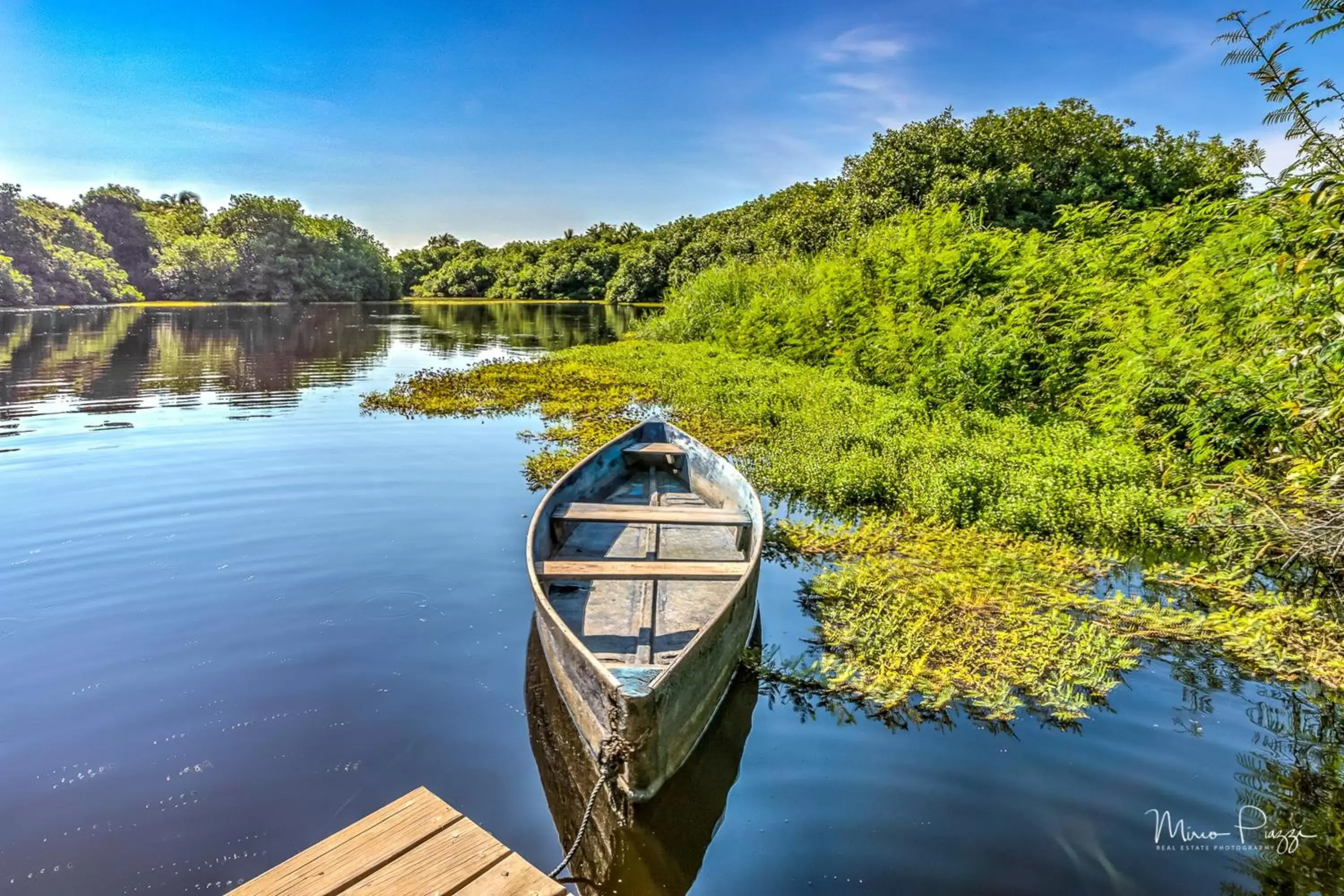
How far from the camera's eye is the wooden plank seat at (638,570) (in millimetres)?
4906

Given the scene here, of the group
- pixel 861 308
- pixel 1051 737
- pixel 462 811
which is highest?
pixel 861 308

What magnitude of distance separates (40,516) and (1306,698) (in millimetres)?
11606

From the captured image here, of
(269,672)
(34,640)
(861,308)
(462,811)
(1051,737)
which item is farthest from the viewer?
(861,308)

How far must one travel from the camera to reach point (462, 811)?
12.5 ft

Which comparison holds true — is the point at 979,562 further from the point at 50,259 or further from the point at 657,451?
the point at 50,259

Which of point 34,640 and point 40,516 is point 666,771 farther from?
point 40,516

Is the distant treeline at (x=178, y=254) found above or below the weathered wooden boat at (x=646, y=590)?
above

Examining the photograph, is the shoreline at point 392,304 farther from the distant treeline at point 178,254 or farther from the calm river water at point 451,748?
the calm river water at point 451,748

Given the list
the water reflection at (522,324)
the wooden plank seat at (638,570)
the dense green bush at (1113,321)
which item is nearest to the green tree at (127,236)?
the water reflection at (522,324)

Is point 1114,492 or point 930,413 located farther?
point 930,413

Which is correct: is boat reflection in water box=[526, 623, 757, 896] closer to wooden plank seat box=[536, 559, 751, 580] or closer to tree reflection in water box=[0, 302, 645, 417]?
wooden plank seat box=[536, 559, 751, 580]

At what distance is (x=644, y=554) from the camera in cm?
604

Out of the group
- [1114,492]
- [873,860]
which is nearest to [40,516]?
[873,860]

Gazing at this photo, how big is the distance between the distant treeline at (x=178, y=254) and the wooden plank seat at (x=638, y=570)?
57.3m
